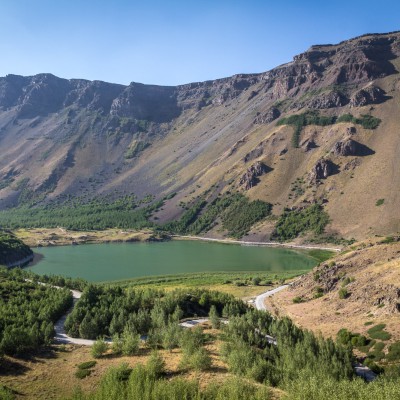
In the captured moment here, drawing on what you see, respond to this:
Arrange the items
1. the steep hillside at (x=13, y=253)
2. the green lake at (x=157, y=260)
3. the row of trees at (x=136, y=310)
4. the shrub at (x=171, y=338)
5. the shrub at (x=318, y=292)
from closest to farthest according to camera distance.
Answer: the shrub at (x=171, y=338), the row of trees at (x=136, y=310), the shrub at (x=318, y=292), the green lake at (x=157, y=260), the steep hillside at (x=13, y=253)

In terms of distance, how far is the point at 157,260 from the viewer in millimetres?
149625

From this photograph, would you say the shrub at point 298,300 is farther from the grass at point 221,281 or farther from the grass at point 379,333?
the grass at point 379,333

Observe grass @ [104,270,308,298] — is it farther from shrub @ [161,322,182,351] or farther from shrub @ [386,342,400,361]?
shrub @ [161,322,182,351]

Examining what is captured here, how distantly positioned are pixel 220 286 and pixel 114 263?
58.6m

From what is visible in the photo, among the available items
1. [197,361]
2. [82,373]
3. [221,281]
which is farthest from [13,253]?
[197,361]

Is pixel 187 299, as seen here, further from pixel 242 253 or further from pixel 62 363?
pixel 242 253

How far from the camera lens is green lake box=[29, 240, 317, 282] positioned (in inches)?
5118

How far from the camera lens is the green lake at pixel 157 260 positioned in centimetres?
13000

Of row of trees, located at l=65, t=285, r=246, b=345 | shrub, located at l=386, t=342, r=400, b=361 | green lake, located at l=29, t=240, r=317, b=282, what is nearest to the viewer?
shrub, located at l=386, t=342, r=400, b=361

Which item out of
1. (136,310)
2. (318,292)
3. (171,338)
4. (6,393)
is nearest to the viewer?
(6,393)

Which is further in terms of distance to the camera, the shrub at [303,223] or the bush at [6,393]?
the shrub at [303,223]

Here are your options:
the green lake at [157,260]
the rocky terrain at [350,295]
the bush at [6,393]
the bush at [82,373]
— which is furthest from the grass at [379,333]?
the green lake at [157,260]

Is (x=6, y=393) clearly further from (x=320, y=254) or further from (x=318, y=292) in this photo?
(x=320, y=254)

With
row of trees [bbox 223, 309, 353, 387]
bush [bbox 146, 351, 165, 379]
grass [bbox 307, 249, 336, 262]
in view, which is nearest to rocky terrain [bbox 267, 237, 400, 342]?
row of trees [bbox 223, 309, 353, 387]
